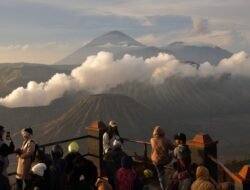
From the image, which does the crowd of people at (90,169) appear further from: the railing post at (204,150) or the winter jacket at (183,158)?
the railing post at (204,150)

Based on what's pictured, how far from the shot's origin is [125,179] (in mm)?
7723

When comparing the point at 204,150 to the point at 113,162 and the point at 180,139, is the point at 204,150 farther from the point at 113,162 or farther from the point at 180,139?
the point at 113,162

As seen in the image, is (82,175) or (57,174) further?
(57,174)

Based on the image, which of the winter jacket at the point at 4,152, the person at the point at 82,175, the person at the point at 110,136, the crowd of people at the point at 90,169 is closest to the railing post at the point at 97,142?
the person at the point at 110,136

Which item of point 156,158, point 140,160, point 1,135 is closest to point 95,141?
point 140,160

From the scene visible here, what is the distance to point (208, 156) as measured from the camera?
33.8 ft

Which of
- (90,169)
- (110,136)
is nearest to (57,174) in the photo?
(90,169)

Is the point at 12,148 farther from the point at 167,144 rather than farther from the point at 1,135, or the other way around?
the point at 167,144

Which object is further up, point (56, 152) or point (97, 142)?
point (56, 152)

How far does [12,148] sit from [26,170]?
86 cm

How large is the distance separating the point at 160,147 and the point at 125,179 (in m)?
2.25

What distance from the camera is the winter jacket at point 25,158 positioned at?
8906mm

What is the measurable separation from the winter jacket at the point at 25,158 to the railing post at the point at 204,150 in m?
4.13

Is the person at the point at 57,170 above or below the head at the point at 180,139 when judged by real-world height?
below
